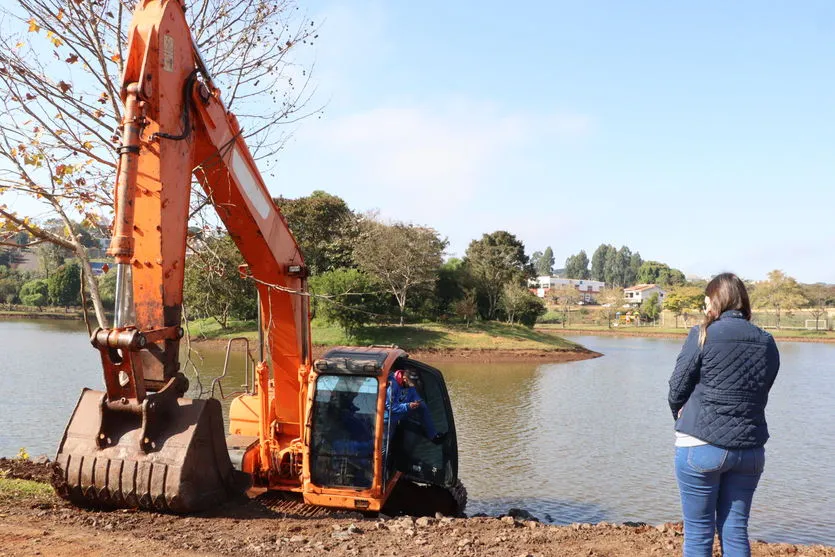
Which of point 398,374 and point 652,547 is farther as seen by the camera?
point 398,374

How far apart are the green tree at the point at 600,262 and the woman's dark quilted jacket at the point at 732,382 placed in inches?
5806

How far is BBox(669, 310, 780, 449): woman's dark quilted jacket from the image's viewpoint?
3283 mm

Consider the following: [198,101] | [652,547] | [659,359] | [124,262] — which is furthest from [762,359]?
[659,359]

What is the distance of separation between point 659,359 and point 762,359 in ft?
114

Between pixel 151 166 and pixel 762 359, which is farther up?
pixel 151 166

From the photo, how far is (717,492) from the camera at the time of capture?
3.39 meters

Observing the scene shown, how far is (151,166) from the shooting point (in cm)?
489

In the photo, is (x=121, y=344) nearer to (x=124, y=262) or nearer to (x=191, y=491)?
(x=124, y=262)

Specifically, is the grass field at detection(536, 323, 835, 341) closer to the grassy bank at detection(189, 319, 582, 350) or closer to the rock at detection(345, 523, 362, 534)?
the grassy bank at detection(189, 319, 582, 350)

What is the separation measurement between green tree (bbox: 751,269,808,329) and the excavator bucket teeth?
6961cm

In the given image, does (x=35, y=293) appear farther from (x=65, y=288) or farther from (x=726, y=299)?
(x=726, y=299)

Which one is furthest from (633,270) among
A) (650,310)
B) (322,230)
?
(322,230)

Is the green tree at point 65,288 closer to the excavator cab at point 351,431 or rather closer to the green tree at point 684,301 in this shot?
the excavator cab at point 351,431

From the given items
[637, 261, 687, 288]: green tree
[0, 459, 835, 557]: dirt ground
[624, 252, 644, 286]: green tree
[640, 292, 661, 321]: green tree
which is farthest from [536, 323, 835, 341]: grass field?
[624, 252, 644, 286]: green tree
